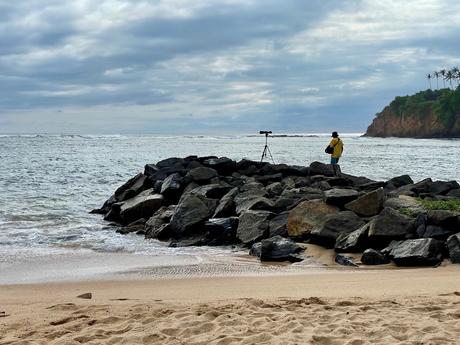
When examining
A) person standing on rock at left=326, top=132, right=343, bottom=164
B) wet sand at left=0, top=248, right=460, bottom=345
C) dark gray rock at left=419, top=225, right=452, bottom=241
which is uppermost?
person standing on rock at left=326, top=132, right=343, bottom=164

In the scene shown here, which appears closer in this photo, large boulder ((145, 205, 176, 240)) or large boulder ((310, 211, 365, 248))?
large boulder ((310, 211, 365, 248))

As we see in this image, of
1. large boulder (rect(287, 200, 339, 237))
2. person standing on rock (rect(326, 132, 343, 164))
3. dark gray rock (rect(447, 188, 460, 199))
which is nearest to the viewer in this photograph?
large boulder (rect(287, 200, 339, 237))

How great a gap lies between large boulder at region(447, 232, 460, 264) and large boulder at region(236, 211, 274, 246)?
3.88 meters

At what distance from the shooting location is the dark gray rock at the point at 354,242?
10.0 metres

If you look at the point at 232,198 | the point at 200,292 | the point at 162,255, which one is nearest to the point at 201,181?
the point at 232,198

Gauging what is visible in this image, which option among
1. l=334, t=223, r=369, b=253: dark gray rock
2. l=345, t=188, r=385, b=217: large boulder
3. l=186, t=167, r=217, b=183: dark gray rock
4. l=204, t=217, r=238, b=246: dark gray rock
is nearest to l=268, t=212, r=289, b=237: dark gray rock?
l=204, t=217, r=238, b=246: dark gray rock

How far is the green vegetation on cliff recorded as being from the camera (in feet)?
334

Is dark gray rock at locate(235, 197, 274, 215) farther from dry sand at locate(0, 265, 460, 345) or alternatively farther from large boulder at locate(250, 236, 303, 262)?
dry sand at locate(0, 265, 460, 345)

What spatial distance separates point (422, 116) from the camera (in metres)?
116

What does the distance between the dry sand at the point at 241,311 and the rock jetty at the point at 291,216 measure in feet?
6.20

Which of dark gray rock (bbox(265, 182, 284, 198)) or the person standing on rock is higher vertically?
the person standing on rock

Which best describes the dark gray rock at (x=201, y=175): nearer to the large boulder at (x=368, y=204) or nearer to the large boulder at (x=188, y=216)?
the large boulder at (x=188, y=216)

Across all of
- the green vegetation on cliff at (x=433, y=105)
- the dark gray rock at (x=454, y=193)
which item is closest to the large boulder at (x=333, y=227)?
the dark gray rock at (x=454, y=193)

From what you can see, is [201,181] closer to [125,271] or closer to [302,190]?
[302,190]
